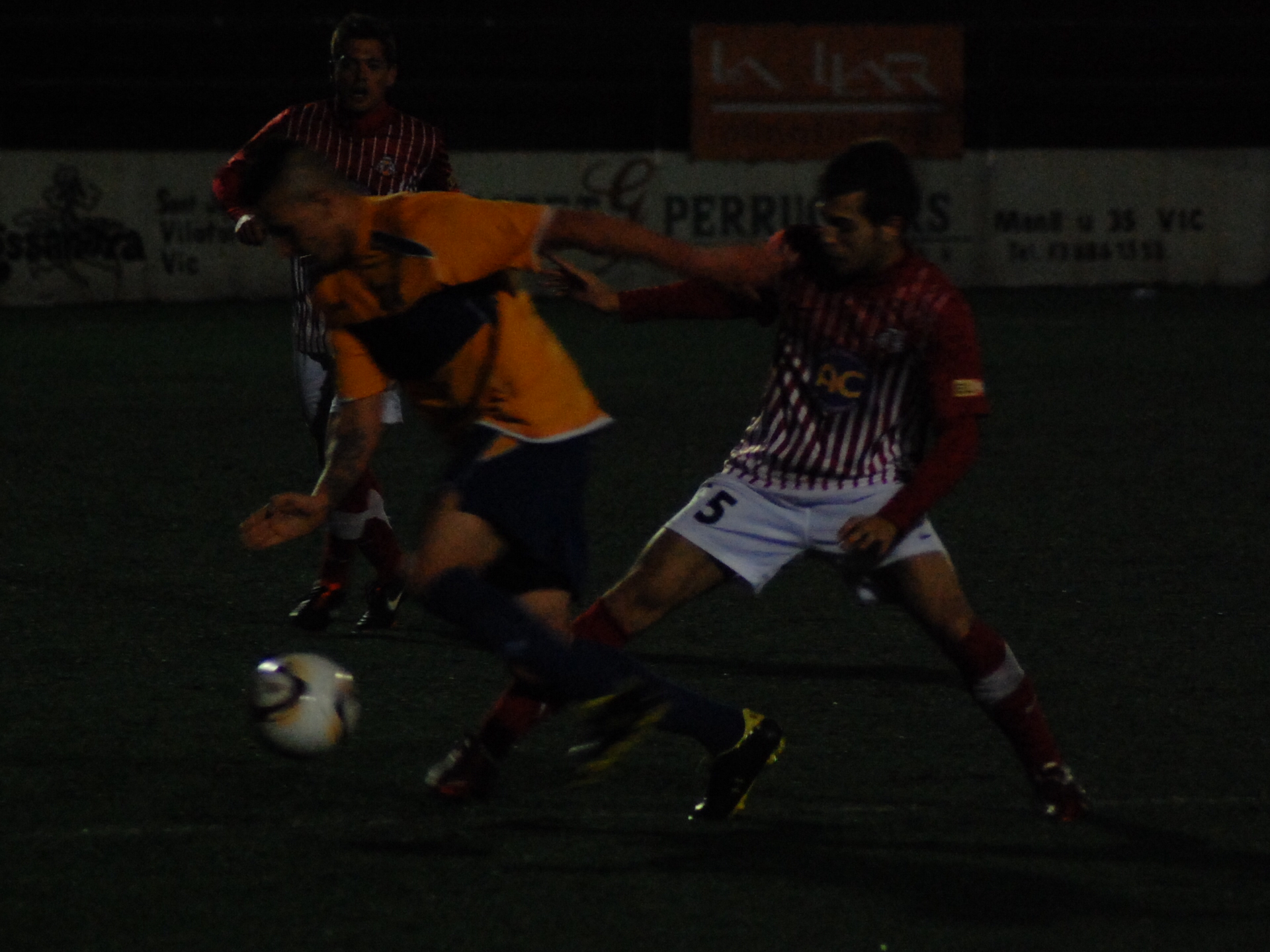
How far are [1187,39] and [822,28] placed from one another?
10963mm

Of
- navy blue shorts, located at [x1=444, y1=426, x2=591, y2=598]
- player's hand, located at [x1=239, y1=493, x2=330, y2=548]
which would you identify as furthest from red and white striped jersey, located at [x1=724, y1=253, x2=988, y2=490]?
player's hand, located at [x1=239, y1=493, x2=330, y2=548]

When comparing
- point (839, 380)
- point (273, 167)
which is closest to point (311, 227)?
point (273, 167)

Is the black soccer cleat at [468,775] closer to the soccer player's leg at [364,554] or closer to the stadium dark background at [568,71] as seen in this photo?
the soccer player's leg at [364,554]

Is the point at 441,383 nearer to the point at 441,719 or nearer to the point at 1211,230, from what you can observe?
the point at 441,719

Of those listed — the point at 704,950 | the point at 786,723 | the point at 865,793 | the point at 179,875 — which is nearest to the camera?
the point at 704,950

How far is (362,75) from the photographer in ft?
20.9

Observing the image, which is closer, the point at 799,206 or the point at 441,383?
the point at 441,383

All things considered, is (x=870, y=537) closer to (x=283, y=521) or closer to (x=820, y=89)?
(x=283, y=521)

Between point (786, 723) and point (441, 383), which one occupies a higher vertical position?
point (441, 383)

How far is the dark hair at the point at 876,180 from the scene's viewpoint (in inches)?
160

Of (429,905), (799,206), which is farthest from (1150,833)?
(799,206)

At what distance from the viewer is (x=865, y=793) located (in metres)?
4.50

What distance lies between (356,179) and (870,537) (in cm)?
302

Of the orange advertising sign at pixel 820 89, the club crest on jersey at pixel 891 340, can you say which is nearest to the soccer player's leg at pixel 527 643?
the club crest on jersey at pixel 891 340
